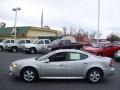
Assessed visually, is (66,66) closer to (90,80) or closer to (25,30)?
(90,80)

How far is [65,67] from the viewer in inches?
448

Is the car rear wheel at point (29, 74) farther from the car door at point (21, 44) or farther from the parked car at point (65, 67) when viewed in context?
the car door at point (21, 44)

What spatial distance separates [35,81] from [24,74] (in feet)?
1.77

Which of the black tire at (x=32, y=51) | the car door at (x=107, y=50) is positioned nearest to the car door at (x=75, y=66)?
the car door at (x=107, y=50)

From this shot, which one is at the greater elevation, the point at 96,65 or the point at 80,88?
the point at 96,65

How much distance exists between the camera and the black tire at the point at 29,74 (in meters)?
11.4

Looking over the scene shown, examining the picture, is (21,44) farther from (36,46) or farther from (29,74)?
(29,74)

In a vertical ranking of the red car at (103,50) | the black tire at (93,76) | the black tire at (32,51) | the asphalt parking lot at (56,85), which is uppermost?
the red car at (103,50)

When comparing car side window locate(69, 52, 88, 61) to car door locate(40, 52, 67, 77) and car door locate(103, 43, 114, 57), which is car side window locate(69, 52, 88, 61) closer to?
car door locate(40, 52, 67, 77)

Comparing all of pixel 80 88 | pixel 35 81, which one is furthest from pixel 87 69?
pixel 35 81

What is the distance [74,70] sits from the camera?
11.4 m

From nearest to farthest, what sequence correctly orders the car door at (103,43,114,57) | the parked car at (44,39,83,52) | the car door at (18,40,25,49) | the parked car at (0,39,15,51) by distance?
the car door at (103,43,114,57), the parked car at (44,39,83,52), the car door at (18,40,25,49), the parked car at (0,39,15,51)

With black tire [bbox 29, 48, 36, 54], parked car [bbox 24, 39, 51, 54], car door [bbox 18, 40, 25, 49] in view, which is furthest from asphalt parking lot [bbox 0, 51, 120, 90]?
car door [bbox 18, 40, 25, 49]

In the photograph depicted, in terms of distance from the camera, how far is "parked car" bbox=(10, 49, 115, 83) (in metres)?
11.4
